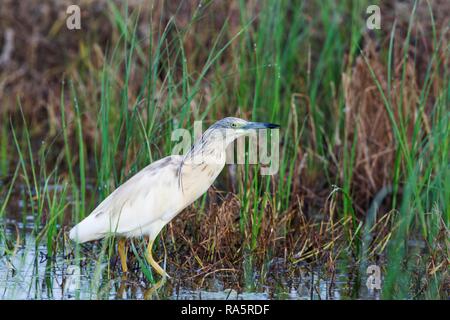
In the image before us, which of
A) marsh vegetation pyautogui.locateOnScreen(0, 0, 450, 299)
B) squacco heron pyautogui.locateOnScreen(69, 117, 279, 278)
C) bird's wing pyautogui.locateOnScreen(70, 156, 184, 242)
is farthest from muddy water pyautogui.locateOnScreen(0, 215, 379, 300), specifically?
bird's wing pyautogui.locateOnScreen(70, 156, 184, 242)

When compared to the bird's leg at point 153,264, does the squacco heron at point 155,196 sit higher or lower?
higher

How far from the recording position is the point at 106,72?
6090 mm

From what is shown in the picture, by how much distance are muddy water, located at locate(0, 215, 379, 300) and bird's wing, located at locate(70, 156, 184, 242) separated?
267mm

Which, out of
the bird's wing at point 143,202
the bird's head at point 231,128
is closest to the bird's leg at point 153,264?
the bird's wing at point 143,202

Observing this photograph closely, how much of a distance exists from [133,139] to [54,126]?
270cm

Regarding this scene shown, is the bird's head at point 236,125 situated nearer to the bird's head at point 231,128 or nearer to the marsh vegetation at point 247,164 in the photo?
the bird's head at point 231,128

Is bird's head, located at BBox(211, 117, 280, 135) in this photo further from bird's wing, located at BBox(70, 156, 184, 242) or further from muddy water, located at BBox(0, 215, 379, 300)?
muddy water, located at BBox(0, 215, 379, 300)

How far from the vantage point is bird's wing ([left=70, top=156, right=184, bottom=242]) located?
5.57m

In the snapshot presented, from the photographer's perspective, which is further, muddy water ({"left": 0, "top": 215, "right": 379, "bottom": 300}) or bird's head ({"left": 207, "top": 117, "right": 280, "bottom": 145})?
bird's head ({"left": 207, "top": 117, "right": 280, "bottom": 145})

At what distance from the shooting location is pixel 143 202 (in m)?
5.62

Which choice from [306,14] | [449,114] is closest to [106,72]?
[449,114]

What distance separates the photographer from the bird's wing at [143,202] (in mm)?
5574

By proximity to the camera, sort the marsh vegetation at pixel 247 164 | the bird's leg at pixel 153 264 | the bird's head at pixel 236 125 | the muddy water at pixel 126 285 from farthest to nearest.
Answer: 1. the bird's head at pixel 236 125
2. the marsh vegetation at pixel 247 164
3. the bird's leg at pixel 153 264
4. the muddy water at pixel 126 285

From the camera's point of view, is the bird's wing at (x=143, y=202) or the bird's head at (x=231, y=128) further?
the bird's head at (x=231, y=128)
